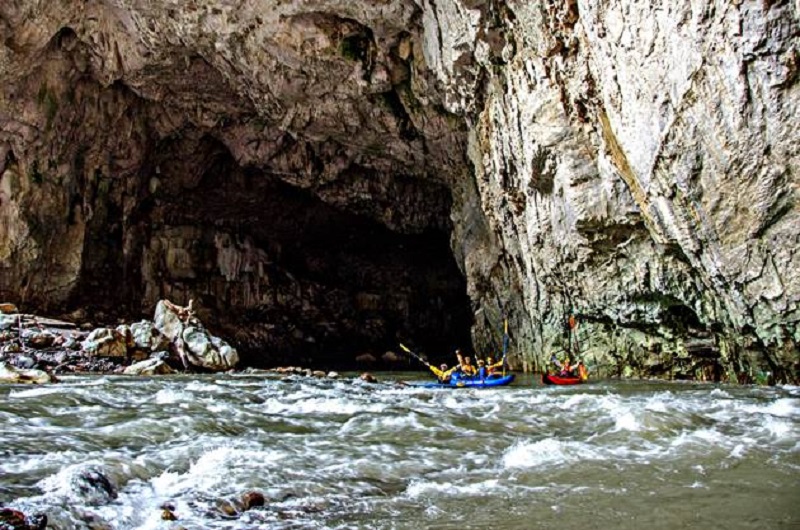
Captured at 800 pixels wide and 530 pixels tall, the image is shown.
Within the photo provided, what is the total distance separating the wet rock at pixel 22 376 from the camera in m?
13.5

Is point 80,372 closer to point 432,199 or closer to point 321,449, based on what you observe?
point 321,449

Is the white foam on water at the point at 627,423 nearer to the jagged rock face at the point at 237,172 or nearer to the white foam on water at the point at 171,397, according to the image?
the white foam on water at the point at 171,397

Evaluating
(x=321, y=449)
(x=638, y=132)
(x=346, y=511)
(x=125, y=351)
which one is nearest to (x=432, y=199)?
(x=125, y=351)

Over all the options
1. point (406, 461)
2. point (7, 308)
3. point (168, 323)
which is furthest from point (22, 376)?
point (406, 461)

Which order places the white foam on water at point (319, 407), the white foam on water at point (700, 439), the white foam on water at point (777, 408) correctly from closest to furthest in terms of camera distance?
the white foam on water at point (700, 439)
the white foam on water at point (777, 408)
the white foam on water at point (319, 407)

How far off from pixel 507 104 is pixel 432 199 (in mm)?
11779

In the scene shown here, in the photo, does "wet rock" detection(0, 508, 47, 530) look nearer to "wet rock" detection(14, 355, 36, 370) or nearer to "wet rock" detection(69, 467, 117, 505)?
"wet rock" detection(69, 467, 117, 505)

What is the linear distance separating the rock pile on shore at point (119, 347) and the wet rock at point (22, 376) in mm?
3294

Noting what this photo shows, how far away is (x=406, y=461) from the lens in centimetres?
654

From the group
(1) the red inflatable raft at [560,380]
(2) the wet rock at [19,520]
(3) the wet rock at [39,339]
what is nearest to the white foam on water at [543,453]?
(2) the wet rock at [19,520]

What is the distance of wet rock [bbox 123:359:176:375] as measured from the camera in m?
17.6

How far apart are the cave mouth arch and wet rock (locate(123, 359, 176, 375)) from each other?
9.16 m

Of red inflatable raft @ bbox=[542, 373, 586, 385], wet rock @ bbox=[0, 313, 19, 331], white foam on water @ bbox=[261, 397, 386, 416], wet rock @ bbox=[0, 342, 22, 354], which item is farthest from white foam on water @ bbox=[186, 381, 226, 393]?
wet rock @ bbox=[0, 313, 19, 331]

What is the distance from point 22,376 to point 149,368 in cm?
426
